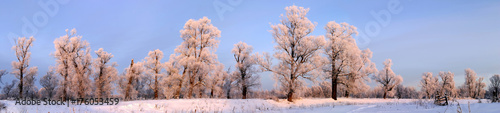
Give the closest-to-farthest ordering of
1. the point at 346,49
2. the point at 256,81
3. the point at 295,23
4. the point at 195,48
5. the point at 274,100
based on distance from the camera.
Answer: the point at 274,100 → the point at 295,23 → the point at 346,49 → the point at 195,48 → the point at 256,81

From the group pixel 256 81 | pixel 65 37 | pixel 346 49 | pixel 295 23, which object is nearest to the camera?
pixel 295 23

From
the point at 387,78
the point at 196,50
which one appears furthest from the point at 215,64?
the point at 387,78

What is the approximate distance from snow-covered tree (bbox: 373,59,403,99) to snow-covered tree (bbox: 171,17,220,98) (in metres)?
25.8

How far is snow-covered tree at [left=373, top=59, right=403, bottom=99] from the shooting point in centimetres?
3950

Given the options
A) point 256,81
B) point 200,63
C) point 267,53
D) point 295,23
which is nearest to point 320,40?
point 295,23

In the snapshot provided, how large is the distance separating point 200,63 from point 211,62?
196 centimetres

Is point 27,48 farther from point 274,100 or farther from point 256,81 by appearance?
point 274,100

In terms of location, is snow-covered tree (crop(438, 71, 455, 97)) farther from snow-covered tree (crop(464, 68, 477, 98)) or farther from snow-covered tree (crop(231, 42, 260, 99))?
snow-covered tree (crop(231, 42, 260, 99))

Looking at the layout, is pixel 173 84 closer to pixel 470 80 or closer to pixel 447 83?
pixel 447 83

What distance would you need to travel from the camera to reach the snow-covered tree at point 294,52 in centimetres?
2094

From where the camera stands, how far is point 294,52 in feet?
70.9

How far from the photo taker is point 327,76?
25.4 metres

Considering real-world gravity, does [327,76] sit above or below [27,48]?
below

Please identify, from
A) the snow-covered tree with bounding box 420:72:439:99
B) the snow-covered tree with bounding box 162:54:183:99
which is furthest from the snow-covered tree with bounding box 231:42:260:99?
the snow-covered tree with bounding box 420:72:439:99
